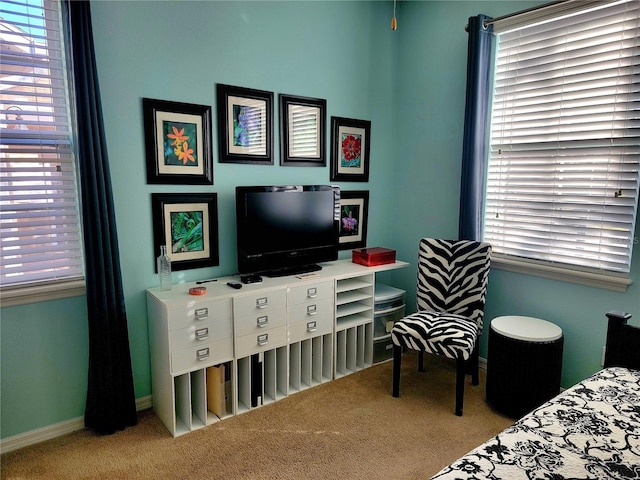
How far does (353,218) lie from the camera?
3.57 metres

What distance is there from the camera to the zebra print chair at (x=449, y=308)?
2582mm

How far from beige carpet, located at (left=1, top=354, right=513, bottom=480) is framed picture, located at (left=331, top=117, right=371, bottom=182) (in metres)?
1.69

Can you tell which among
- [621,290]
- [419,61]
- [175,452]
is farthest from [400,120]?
[175,452]

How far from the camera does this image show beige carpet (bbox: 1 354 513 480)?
209cm

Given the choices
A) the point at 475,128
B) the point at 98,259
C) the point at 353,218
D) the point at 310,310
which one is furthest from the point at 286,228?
the point at 475,128

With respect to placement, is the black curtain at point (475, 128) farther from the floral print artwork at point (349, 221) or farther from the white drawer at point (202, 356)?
the white drawer at point (202, 356)

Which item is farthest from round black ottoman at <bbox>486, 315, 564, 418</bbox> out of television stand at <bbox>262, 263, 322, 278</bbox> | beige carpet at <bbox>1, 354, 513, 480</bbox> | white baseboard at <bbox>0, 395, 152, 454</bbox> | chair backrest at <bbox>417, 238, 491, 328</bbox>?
white baseboard at <bbox>0, 395, 152, 454</bbox>

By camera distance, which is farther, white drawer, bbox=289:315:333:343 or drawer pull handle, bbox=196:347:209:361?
white drawer, bbox=289:315:333:343

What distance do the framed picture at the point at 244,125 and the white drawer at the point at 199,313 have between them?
95 centimetres

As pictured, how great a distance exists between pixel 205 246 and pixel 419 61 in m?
2.26

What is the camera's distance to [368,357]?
10.7 ft

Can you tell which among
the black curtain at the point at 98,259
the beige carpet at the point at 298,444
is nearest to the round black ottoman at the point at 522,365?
the beige carpet at the point at 298,444

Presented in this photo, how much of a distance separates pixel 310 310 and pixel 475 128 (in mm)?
1678

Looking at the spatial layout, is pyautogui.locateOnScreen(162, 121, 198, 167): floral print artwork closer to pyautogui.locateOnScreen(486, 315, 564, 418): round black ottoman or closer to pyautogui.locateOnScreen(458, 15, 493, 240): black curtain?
pyautogui.locateOnScreen(458, 15, 493, 240): black curtain
